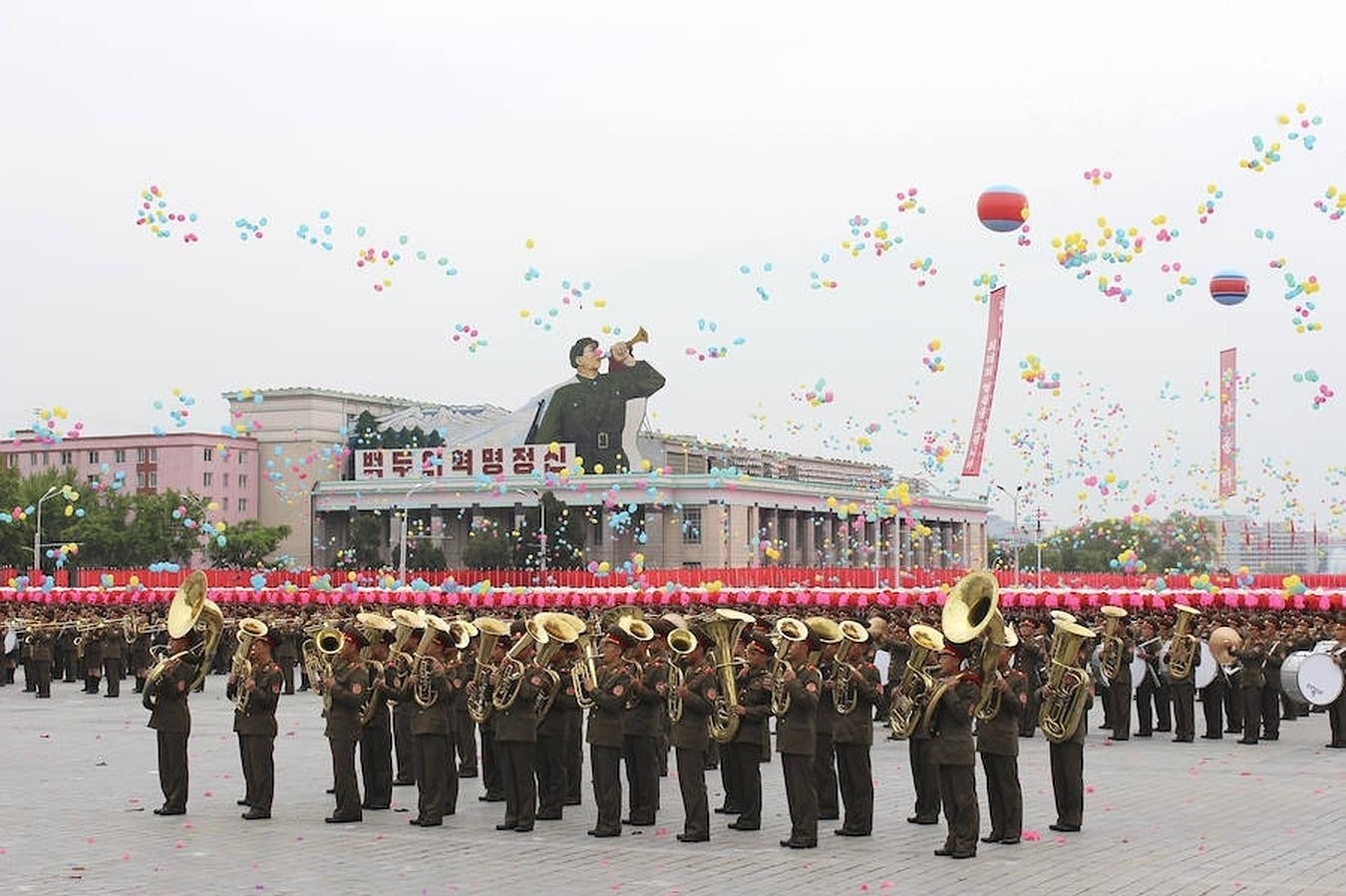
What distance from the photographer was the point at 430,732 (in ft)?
49.5

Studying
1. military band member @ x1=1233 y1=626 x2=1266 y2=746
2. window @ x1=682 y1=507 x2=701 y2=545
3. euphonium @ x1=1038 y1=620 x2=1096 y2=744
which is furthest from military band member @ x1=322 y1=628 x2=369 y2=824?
window @ x1=682 y1=507 x2=701 y2=545

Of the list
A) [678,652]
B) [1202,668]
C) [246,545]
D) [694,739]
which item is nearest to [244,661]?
[678,652]

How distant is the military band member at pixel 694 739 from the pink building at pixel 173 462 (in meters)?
89.2

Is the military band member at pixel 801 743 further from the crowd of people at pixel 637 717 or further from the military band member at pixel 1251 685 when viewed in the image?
the military band member at pixel 1251 685

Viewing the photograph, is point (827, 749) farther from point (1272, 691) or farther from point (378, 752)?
point (1272, 691)

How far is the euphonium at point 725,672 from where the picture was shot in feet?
47.6

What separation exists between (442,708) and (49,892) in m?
4.09

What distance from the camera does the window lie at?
98.9m

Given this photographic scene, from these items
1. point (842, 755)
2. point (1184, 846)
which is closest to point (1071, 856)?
point (1184, 846)

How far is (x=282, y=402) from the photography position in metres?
103

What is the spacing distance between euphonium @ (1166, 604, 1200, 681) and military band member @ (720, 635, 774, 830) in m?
9.40

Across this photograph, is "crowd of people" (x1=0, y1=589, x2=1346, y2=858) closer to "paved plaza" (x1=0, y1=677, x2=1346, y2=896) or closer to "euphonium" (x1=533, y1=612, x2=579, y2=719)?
"euphonium" (x1=533, y1=612, x2=579, y2=719)

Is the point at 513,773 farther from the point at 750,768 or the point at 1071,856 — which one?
the point at 1071,856

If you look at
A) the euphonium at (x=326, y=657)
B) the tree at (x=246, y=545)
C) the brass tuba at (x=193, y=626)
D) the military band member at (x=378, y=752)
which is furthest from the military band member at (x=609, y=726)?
the tree at (x=246, y=545)
